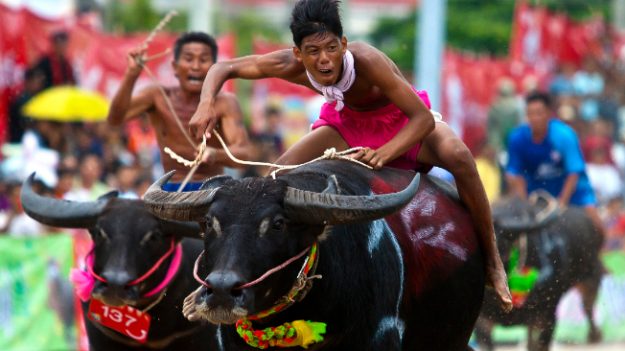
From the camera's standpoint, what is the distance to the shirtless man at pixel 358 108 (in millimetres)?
5891

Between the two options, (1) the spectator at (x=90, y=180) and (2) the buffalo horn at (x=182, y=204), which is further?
(1) the spectator at (x=90, y=180)

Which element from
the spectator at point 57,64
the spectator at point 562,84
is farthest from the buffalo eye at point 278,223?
the spectator at point 562,84

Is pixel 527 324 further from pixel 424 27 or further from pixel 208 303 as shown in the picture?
pixel 208 303

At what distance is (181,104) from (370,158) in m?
2.15

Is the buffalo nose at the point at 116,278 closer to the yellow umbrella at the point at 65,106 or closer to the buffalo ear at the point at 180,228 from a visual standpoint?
the buffalo ear at the point at 180,228

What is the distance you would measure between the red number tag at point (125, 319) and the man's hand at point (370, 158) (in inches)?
71.6

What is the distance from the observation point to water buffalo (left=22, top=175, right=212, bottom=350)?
7.04m

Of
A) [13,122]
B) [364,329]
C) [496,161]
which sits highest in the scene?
[364,329]

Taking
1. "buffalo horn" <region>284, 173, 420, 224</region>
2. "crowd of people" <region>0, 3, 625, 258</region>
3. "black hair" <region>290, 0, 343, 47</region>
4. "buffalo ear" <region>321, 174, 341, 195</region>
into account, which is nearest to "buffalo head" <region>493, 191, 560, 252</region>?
"crowd of people" <region>0, 3, 625, 258</region>

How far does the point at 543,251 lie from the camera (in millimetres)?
10969

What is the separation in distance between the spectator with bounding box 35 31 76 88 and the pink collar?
7.19 metres

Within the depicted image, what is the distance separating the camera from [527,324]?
1033 centimetres

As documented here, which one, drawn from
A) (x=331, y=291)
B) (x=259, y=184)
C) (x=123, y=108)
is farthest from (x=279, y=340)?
(x=123, y=108)

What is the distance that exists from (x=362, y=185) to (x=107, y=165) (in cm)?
798
